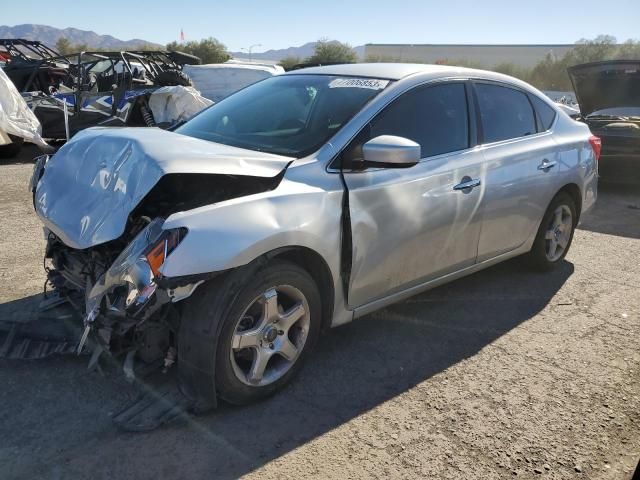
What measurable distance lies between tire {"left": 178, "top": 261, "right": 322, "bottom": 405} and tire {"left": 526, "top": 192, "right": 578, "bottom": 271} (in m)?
2.63

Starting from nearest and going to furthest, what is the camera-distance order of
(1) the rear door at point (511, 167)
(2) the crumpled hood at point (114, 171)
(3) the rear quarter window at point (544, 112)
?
(2) the crumpled hood at point (114, 171), (1) the rear door at point (511, 167), (3) the rear quarter window at point (544, 112)

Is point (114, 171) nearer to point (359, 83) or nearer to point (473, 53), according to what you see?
point (359, 83)

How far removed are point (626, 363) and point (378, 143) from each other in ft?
7.17

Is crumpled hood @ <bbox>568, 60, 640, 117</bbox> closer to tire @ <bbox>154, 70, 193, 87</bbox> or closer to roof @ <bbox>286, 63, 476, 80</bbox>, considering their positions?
roof @ <bbox>286, 63, 476, 80</bbox>

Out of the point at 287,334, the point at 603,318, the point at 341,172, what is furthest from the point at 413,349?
the point at 603,318

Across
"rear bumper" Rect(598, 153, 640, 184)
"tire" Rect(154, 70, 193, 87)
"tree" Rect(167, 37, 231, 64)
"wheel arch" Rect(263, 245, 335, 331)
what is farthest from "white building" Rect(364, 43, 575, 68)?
"wheel arch" Rect(263, 245, 335, 331)

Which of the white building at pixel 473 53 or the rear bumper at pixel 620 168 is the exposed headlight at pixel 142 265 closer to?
the rear bumper at pixel 620 168

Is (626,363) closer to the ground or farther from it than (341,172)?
closer to the ground

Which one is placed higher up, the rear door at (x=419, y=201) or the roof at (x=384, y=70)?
the roof at (x=384, y=70)

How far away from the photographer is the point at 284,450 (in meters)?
2.57

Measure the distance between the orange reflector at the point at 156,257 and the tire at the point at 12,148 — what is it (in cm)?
855

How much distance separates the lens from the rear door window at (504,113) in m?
A: 4.08

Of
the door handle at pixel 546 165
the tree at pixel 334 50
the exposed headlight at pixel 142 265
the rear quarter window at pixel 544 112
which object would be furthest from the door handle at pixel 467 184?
the tree at pixel 334 50

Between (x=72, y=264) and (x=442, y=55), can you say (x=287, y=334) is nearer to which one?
(x=72, y=264)
